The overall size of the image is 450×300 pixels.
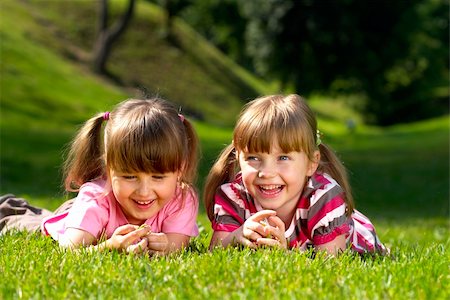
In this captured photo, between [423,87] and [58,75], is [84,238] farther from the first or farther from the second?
[423,87]

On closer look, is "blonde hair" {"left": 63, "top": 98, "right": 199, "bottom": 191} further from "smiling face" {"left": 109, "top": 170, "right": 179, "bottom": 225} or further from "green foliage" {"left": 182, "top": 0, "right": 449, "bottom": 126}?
"green foliage" {"left": 182, "top": 0, "right": 449, "bottom": 126}

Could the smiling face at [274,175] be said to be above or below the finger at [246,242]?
above

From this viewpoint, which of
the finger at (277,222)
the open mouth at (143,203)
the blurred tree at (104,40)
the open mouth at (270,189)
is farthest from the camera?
the blurred tree at (104,40)

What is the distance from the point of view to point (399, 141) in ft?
112

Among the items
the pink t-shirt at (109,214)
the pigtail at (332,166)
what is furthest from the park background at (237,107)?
the pigtail at (332,166)

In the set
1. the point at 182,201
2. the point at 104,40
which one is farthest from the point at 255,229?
the point at 104,40

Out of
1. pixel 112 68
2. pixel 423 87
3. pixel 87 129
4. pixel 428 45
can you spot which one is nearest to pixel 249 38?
pixel 112 68

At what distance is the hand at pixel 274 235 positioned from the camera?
5.61m

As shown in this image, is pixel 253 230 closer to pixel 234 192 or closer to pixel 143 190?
pixel 234 192

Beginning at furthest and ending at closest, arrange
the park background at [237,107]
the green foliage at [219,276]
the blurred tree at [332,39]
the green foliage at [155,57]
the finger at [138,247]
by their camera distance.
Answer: the green foliage at [155,57] < the blurred tree at [332,39] < the finger at [138,247] < the park background at [237,107] < the green foliage at [219,276]

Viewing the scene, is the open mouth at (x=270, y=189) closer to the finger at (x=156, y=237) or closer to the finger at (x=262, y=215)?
the finger at (x=262, y=215)

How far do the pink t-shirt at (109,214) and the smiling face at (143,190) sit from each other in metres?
0.17

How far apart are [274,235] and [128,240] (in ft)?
3.30

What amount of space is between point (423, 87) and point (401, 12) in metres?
18.7
